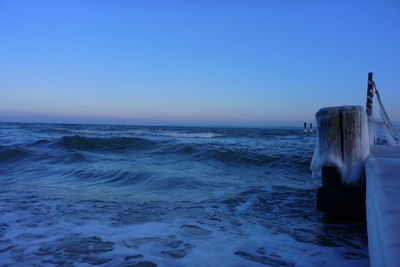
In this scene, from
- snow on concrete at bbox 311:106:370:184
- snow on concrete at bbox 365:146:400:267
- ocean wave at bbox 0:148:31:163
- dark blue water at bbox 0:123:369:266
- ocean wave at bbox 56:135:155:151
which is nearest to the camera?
snow on concrete at bbox 365:146:400:267

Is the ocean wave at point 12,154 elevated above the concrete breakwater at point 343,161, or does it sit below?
below

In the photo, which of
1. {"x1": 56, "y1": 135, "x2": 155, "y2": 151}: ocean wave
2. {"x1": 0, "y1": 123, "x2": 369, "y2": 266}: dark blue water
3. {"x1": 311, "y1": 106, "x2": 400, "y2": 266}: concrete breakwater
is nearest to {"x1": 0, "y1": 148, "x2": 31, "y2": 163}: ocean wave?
A: {"x1": 0, "y1": 123, "x2": 369, "y2": 266}: dark blue water

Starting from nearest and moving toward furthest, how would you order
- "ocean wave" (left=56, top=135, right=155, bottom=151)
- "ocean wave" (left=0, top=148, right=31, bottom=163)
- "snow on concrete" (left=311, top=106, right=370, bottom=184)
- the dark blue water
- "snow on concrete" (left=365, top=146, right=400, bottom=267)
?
"snow on concrete" (left=365, top=146, right=400, bottom=267) → the dark blue water → "snow on concrete" (left=311, top=106, right=370, bottom=184) → "ocean wave" (left=0, top=148, right=31, bottom=163) → "ocean wave" (left=56, top=135, right=155, bottom=151)

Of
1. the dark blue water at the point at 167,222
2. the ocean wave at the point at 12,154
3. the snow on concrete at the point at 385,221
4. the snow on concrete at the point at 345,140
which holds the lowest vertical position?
the dark blue water at the point at 167,222

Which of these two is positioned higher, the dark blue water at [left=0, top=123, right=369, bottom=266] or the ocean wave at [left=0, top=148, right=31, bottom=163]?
the ocean wave at [left=0, top=148, right=31, bottom=163]

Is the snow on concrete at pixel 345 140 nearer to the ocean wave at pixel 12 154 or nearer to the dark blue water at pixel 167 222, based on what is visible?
the dark blue water at pixel 167 222

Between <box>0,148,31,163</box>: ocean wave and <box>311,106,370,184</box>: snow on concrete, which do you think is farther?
<box>0,148,31,163</box>: ocean wave

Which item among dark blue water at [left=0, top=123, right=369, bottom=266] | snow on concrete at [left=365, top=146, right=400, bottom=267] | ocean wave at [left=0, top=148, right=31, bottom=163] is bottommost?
dark blue water at [left=0, top=123, right=369, bottom=266]

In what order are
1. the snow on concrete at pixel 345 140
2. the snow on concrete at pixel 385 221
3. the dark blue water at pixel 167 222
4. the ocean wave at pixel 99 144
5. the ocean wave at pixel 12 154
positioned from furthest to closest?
1. the ocean wave at pixel 99 144
2. the ocean wave at pixel 12 154
3. the snow on concrete at pixel 345 140
4. the dark blue water at pixel 167 222
5. the snow on concrete at pixel 385 221

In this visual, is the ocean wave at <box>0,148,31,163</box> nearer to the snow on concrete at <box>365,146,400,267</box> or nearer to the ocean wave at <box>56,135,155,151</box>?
the ocean wave at <box>56,135,155,151</box>

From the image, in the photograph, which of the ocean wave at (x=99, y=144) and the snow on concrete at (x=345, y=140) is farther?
the ocean wave at (x=99, y=144)

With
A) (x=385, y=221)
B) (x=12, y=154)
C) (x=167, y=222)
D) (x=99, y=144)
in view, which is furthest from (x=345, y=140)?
(x=99, y=144)

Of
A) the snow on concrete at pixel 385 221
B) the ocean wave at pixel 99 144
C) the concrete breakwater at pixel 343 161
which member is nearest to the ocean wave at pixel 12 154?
the ocean wave at pixel 99 144

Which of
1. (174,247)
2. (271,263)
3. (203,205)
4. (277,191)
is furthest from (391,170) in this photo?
(277,191)
